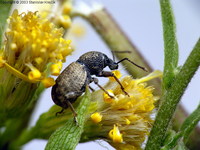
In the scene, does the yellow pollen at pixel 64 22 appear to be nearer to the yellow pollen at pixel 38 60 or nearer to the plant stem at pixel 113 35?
the plant stem at pixel 113 35

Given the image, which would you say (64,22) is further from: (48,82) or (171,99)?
(171,99)

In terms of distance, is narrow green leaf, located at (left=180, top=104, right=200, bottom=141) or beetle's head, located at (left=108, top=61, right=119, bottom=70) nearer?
narrow green leaf, located at (left=180, top=104, right=200, bottom=141)

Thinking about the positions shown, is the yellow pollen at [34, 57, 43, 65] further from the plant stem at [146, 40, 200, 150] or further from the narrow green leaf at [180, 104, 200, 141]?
the narrow green leaf at [180, 104, 200, 141]

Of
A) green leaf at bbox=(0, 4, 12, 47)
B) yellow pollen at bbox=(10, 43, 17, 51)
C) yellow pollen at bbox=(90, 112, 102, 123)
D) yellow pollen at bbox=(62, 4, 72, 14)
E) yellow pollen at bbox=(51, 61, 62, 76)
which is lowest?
yellow pollen at bbox=(90, 112, 102, 123)

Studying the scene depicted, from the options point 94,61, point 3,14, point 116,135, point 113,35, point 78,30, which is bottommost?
point 78,30

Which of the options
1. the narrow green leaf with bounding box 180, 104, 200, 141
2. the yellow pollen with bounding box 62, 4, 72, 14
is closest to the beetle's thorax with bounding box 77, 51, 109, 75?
the narrow green leaf with bounding box 180, 104, 200, 141

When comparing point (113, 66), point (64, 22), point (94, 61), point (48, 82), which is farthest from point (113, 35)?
point (48, 82)

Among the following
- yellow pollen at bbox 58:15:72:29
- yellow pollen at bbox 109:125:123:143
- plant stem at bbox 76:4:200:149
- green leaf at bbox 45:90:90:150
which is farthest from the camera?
plant stem at bbox 76:4:200:149
